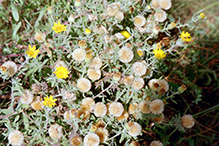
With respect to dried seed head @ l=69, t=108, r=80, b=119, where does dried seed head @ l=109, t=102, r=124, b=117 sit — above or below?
below

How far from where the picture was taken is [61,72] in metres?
2.13

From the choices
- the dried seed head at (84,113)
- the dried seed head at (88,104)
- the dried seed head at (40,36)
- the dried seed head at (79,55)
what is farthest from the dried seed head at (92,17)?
the dried seed head at (84,113)

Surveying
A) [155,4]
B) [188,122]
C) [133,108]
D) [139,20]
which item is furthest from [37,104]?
[155,4]

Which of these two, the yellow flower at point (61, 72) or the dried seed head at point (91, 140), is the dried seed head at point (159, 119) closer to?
the dried seed head at point (91, 140)

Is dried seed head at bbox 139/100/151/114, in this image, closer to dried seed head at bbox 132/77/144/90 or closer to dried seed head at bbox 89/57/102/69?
dried seed head at bbox 132/77/144/90

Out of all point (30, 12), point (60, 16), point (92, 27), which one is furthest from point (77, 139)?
point (30, 12)

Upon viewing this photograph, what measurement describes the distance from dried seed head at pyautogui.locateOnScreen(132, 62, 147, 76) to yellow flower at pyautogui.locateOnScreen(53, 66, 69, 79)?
79 cm

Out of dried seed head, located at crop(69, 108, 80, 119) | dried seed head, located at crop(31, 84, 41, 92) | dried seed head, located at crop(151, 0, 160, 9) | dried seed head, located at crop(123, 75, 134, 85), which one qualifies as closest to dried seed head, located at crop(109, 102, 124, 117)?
dried seed head, located at crop(123, 75, 134, 85)

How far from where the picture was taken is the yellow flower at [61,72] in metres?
2.11

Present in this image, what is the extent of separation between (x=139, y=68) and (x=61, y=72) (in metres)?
0.90

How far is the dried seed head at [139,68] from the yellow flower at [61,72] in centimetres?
79

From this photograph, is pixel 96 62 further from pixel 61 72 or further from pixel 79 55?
pixel 61 72

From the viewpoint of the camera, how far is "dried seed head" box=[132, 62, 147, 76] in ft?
7.45

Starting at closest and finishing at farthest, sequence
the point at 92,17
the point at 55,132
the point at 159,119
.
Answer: the point at 55,132 < the point at 159,119 < the point at 92,17
